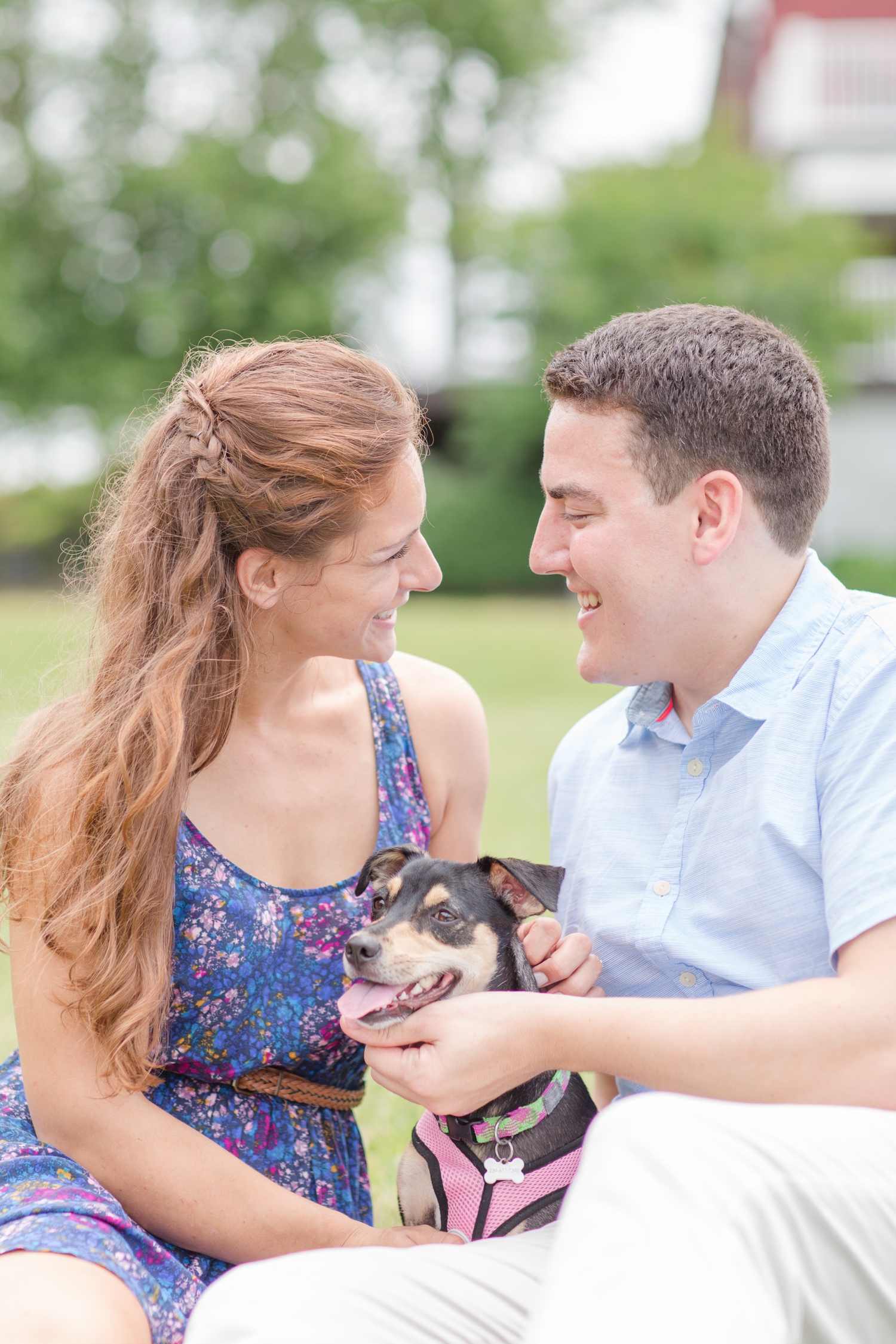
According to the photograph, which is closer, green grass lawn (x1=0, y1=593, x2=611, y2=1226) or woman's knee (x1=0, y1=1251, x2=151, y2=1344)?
woman's knee (x1=0, y1=1251, x2=151, y2=1344)

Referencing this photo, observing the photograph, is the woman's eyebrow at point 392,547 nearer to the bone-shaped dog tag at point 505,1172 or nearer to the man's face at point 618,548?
the man's face at point 618,548

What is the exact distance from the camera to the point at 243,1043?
267 cm

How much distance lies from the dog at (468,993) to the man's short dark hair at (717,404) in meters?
0.95

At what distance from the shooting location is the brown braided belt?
2.72m

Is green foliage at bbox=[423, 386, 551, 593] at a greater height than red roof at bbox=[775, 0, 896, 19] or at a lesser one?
lesser

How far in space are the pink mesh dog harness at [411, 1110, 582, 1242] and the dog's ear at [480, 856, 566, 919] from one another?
549 millimetres

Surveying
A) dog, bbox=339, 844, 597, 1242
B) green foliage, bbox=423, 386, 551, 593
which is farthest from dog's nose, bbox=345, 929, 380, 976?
green foliage, bbox=423, 386, 551, 593

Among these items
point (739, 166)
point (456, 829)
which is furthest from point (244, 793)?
point (739, 166)

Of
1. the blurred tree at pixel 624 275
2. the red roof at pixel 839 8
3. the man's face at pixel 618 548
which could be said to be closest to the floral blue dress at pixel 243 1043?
the man's face at pixel 618 548

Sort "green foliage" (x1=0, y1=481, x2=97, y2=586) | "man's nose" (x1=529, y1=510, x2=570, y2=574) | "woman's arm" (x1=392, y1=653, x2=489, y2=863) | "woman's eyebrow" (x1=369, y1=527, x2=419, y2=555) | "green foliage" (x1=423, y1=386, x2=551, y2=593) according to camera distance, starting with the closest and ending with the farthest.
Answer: "man's nose" (x1=529, y1=510, x2=570, y2=574) → "woman's eyebrow" (x1=369, y1=527, x2=419, y2=555) → "woman's arm" (x1=392, y1=653, x2=489, y2=863) → "green foliage" (x1=423, y1=386, x2=551, y2=593) → "green foliage" (x1=0, y1=481, x2=97, y2=586)

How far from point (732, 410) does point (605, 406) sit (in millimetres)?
265

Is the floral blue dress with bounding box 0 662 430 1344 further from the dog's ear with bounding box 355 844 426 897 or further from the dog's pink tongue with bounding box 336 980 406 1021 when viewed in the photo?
the dog's pink tongue with bounding box 336 980 406 1021

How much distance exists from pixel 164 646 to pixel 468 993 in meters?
1.04

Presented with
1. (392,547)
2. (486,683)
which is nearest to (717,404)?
(392,547)
